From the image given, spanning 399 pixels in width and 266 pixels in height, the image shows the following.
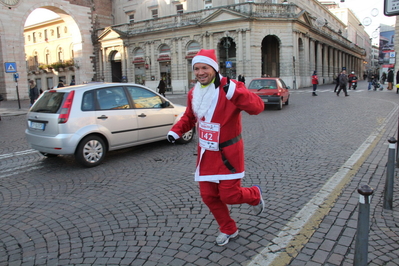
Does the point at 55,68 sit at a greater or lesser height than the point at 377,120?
greater

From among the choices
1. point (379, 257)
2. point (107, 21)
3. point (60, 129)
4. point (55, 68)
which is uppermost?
point (107, 21)

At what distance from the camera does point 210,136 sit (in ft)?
10.4

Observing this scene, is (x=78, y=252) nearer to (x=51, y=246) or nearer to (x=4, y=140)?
(x=51, y=246)

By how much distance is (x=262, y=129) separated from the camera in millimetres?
10602

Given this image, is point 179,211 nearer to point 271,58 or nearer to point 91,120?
point 91,120

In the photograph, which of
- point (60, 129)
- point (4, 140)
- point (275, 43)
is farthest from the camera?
point (275, 43)

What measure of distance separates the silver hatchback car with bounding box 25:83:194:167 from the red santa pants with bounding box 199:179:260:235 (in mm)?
4041

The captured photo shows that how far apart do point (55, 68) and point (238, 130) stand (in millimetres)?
55070

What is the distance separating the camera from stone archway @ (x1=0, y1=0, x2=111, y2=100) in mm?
36656

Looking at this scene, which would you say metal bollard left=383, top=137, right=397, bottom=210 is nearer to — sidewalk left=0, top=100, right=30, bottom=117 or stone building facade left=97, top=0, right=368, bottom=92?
sidewalk left=0, top=100, right=30, bottom=117

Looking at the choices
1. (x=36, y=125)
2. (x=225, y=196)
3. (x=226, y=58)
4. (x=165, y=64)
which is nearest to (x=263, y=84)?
(x=36, y=125)

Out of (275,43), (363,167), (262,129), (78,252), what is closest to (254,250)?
(78,252)

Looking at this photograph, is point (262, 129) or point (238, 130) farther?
point (262, 129)

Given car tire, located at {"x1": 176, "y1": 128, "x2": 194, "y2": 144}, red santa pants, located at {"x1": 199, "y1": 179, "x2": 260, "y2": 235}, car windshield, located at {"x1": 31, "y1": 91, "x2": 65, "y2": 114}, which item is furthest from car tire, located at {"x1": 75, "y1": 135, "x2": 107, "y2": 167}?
red santa pants, located at {"x1": 199, "y1": 179, "x2": 260, "y2": 235}
